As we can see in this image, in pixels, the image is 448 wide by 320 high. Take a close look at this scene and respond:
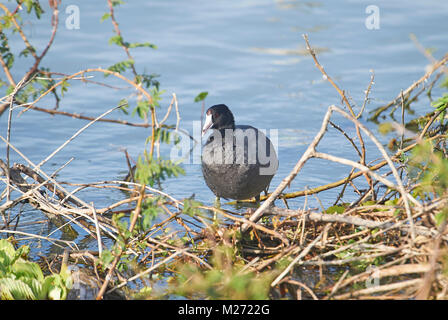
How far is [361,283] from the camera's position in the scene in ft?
11.3

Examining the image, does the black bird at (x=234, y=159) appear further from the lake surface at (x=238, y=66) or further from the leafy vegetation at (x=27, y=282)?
the leafy vegetation at (x=27, y=282)

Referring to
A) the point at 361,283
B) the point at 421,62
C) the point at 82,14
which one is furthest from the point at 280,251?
the point at 82,14

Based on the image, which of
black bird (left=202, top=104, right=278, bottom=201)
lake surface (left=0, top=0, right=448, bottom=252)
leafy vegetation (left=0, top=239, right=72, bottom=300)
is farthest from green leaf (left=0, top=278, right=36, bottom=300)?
lake surface (left=0, top=0, right=448, bottom=252)

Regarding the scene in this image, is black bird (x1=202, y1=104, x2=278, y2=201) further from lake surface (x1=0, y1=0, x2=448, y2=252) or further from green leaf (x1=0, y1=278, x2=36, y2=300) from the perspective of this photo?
green leaf (x1=0, y1=278, x2=36, y2=300)

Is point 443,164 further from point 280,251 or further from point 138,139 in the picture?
point 138,139

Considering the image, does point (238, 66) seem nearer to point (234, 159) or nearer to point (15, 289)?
point (234, 159)

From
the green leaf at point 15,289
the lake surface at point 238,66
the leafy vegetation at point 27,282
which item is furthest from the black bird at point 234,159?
the green leaf at point 15,289

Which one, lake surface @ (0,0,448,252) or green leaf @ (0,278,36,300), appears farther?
lake surface @ (0,0,448,252)

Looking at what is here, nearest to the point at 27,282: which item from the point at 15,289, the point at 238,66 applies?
the point at 15,289

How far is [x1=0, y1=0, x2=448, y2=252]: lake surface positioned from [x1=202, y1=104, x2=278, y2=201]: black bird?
83 cm

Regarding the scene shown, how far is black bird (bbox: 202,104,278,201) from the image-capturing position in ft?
14.2

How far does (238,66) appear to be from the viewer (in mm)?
8367

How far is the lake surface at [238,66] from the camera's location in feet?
20.9
